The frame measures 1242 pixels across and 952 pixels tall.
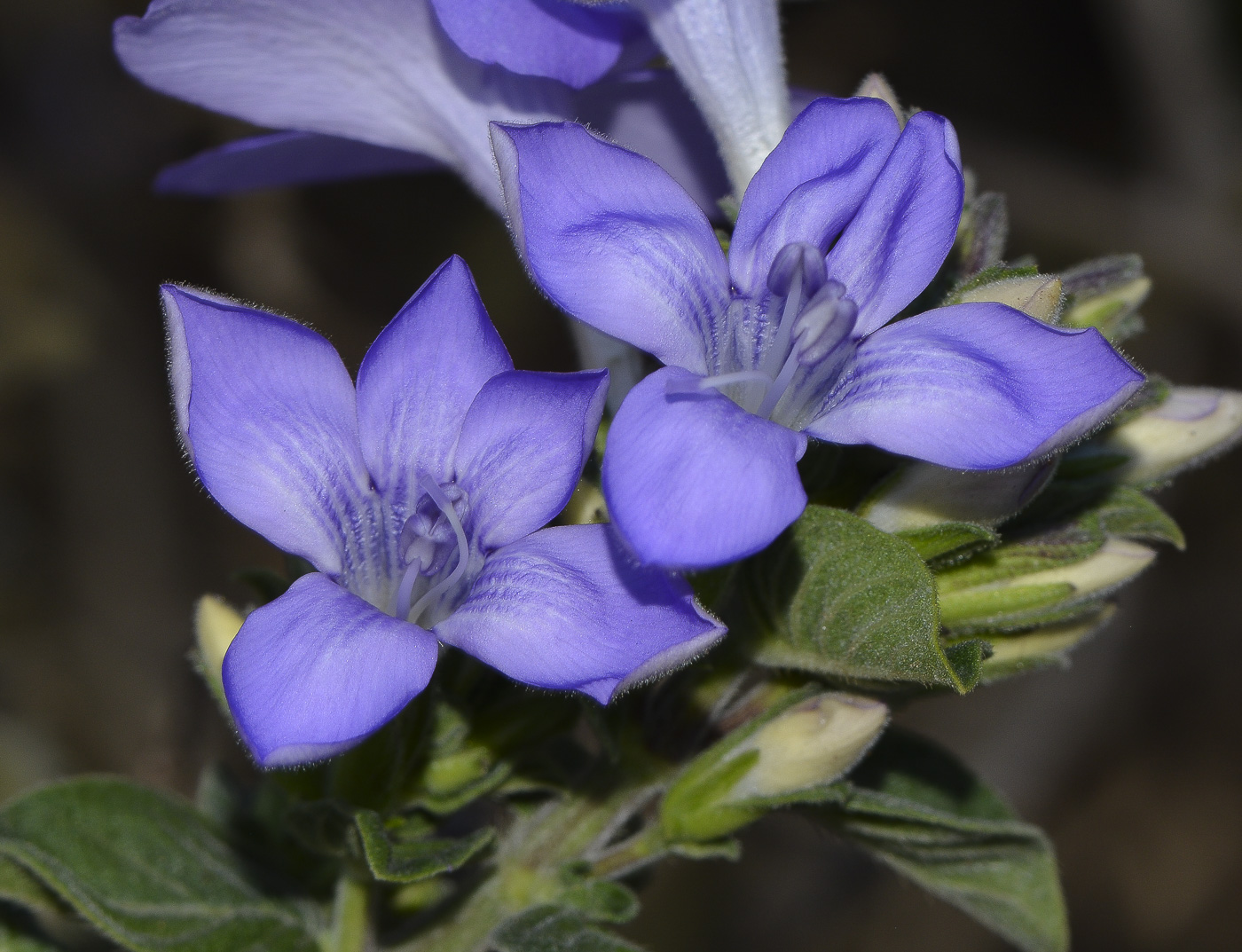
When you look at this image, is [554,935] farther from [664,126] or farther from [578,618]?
[664,126]

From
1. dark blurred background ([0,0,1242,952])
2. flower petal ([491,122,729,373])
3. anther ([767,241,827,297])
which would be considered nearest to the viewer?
flower petal ([491,122,729,373])

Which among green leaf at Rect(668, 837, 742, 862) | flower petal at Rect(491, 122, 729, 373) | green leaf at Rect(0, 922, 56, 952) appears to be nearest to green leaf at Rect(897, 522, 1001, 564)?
flower petal at Rect(491, 122, 729, 373)

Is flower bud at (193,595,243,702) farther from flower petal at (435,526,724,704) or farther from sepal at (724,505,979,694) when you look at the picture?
sepal at (724,505,979,694)

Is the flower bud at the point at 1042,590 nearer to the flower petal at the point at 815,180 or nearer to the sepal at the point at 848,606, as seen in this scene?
the sepal at the point at 848,606

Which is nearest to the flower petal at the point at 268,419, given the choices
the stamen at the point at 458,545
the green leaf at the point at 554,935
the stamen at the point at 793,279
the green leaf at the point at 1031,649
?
the stamen at the point at 458,545

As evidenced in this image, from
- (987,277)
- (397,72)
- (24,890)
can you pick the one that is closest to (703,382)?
(987,277)

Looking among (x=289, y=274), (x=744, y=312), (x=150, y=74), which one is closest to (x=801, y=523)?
(x=744, y=312)

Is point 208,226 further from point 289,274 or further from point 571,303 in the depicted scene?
point 571,303
